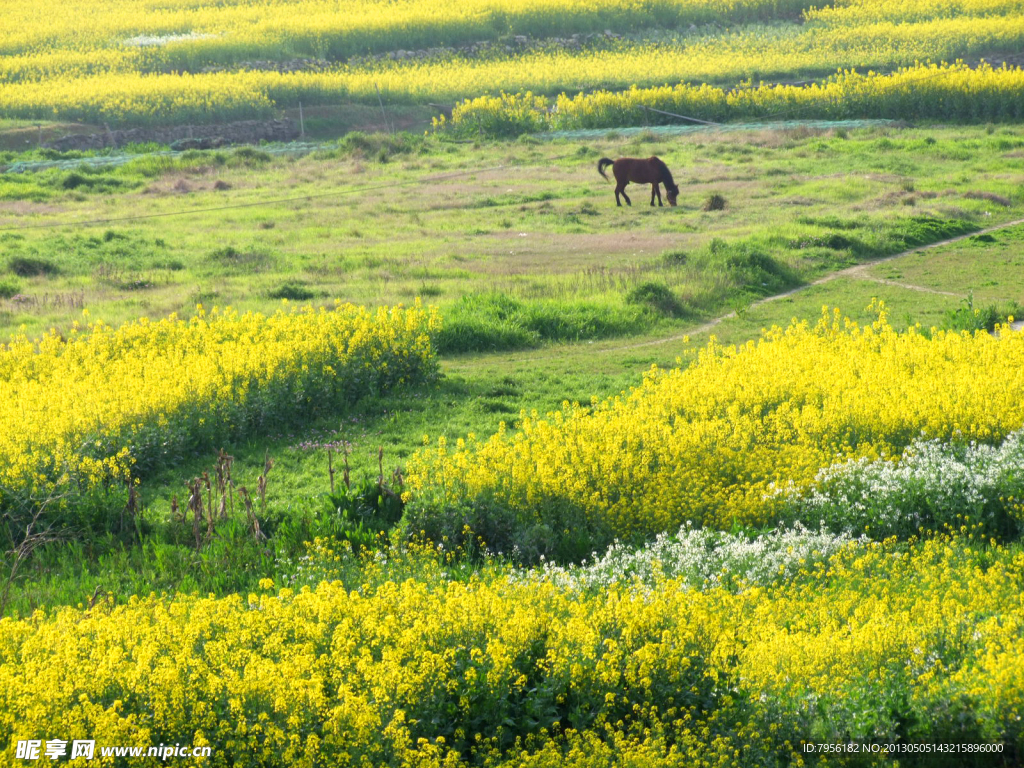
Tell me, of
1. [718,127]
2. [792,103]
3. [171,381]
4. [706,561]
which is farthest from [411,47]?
[706,561]

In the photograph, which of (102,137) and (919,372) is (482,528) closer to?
(919,372)

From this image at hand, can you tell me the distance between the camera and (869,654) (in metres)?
5.39

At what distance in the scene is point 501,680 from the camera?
5051mm

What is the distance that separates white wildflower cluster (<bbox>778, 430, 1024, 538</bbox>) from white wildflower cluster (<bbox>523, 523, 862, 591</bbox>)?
474mm

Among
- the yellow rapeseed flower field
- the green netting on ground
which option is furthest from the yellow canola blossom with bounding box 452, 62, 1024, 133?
the green netting on ground

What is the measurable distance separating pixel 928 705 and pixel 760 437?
4781 millimetres

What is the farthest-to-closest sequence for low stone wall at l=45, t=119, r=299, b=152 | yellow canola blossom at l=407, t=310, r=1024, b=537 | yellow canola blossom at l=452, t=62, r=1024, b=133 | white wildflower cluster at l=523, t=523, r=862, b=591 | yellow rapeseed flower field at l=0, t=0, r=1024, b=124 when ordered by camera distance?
yellow rapeseed flower field at l=0, t=0, r=1024, b=124 → low stone wall at l=45, t=119, r=299, b=152 → yellow canola blossom at l=452, t=62, r=1024, b=133 → yellow canola blossom at l=407, t=310, r=1024, b=537 → white wildflower cluster at l=523, t=523, r=862, b=591

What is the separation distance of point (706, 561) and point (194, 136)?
38.1 meters

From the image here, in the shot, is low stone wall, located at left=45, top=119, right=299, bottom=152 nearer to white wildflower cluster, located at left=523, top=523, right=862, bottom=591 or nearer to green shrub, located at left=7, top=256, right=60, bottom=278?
green shrub, located at left=7, top=256, right=60, bottom=278

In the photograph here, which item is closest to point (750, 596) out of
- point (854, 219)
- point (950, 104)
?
point (854, 219)

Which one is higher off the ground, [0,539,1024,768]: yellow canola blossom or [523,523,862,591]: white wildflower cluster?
[0,539,1024,768]: yellow canola blossom

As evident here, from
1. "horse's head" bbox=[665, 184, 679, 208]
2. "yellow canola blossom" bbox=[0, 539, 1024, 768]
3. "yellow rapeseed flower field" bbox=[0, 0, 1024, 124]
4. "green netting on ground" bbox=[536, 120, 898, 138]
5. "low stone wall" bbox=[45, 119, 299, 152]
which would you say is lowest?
"yellow canola blossom" bbox=[0, 539, 1024, 768]

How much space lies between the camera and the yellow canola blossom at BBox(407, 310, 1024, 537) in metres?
8.50

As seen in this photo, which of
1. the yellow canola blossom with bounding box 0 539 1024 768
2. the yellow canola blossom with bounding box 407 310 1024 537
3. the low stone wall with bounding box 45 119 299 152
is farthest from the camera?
the low stone wall with bounding box 45 119 299 152
